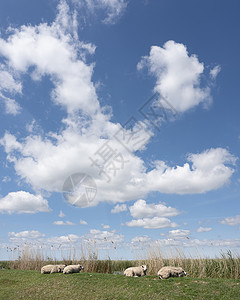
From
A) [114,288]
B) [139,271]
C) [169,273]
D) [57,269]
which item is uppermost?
[57,269]

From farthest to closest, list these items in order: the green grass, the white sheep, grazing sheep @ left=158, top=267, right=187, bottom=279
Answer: the white sheep, grazing sheep @ left=158, top=267, right=187, bottom=279, the green grass

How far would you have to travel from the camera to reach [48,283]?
11891mm

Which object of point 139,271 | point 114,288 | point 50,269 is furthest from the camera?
point 50,269

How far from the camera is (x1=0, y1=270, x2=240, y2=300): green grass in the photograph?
345 inches

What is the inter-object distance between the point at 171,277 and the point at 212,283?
1.91 m

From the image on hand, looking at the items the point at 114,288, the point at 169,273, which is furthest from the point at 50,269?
the point at 169,273

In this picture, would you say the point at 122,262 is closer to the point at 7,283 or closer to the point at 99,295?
the point at 7,283

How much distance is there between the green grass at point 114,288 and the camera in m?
8.77

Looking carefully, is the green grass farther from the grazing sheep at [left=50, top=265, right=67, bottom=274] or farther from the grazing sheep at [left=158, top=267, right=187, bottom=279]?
the grazing sheep at [left=50, top=265, right=67, bottom=274]

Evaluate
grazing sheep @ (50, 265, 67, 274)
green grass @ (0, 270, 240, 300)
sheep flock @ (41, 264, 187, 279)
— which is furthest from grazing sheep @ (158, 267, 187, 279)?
grazing sheep @ (50, 265, 67, 274)

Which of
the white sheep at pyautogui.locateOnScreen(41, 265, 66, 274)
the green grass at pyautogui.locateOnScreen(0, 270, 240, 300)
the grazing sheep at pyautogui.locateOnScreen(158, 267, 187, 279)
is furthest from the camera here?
the white sheep at pyautogui.locateOnScreen(41, 265, 66, 274)

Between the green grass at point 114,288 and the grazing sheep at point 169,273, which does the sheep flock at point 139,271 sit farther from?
the green grass at point 114,288

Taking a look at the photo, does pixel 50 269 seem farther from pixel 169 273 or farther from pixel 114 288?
pixel 169 273

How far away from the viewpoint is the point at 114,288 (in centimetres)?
1005
